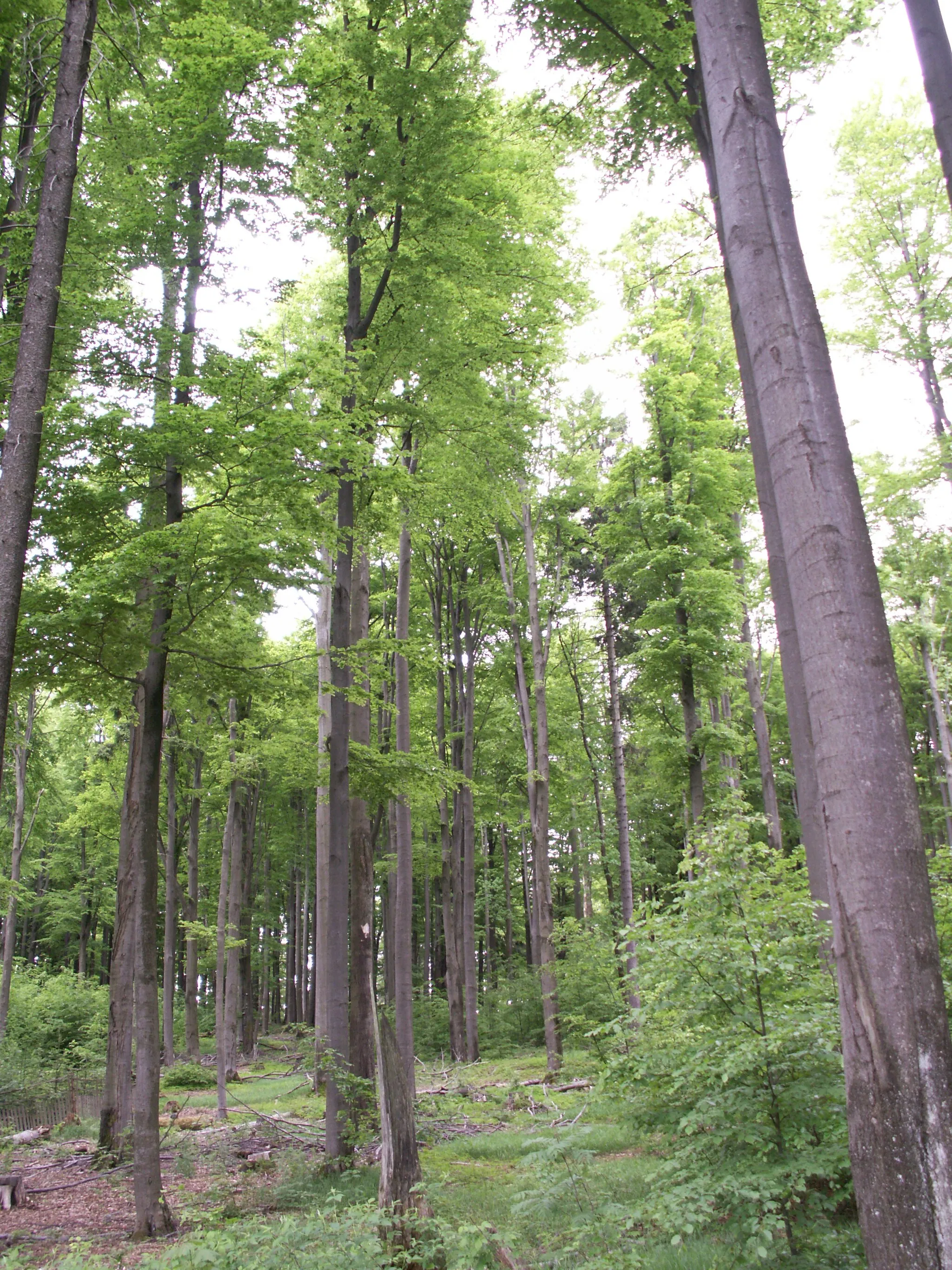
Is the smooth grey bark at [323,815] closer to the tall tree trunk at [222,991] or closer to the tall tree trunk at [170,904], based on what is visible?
the tall tree trunk at [222,991]

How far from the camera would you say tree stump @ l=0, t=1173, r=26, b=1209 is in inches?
304

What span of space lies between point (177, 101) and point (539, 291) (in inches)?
221

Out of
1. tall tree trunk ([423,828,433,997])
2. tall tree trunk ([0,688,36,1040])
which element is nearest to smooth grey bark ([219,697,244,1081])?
tall tree trunk ([0,688,36,1040])

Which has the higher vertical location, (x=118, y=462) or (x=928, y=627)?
(x=928, y=627)

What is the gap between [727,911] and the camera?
4660 mm

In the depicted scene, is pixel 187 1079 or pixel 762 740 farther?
pixel 762 740

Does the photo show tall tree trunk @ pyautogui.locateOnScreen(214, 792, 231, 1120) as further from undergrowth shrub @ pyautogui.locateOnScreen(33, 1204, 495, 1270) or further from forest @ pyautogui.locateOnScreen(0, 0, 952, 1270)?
undergrowth shrub @ pyautogui.locateOnScreen(33, 1204, 495, 1270)

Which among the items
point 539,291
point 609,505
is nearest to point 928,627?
point 609,505

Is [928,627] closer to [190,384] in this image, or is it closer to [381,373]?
[381,373]

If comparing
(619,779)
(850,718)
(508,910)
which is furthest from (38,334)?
(508,910)

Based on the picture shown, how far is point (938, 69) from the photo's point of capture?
541 centimetres

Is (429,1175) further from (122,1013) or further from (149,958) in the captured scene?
(122,1013)

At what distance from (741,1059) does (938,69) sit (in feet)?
20.6

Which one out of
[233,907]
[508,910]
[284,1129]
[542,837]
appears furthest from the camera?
[508,910]
